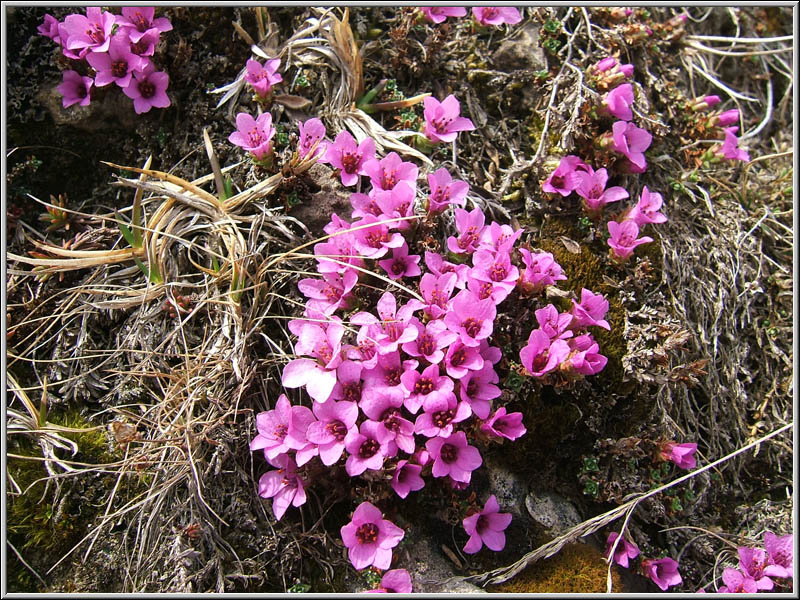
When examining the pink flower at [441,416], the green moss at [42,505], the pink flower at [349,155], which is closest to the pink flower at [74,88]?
the pink flower at [349,155]

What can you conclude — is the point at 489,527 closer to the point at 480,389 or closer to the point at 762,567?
the point at 480,389

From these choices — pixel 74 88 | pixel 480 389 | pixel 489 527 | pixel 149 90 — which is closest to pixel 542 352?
pixel 480 389

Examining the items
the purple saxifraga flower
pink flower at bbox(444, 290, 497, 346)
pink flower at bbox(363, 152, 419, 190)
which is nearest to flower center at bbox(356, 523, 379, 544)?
pink flower at bbox(444, 290, 497, 346)

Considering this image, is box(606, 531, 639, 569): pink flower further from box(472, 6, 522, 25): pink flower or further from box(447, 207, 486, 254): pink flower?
box(472, 6, 522, 25): pink flower

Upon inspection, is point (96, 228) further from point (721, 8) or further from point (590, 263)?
point (721, 8)

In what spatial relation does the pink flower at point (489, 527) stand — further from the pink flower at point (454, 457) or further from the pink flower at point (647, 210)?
the pink flower at point (647, 210)

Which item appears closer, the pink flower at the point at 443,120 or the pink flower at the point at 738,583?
the pink flower at the point at 738,583
